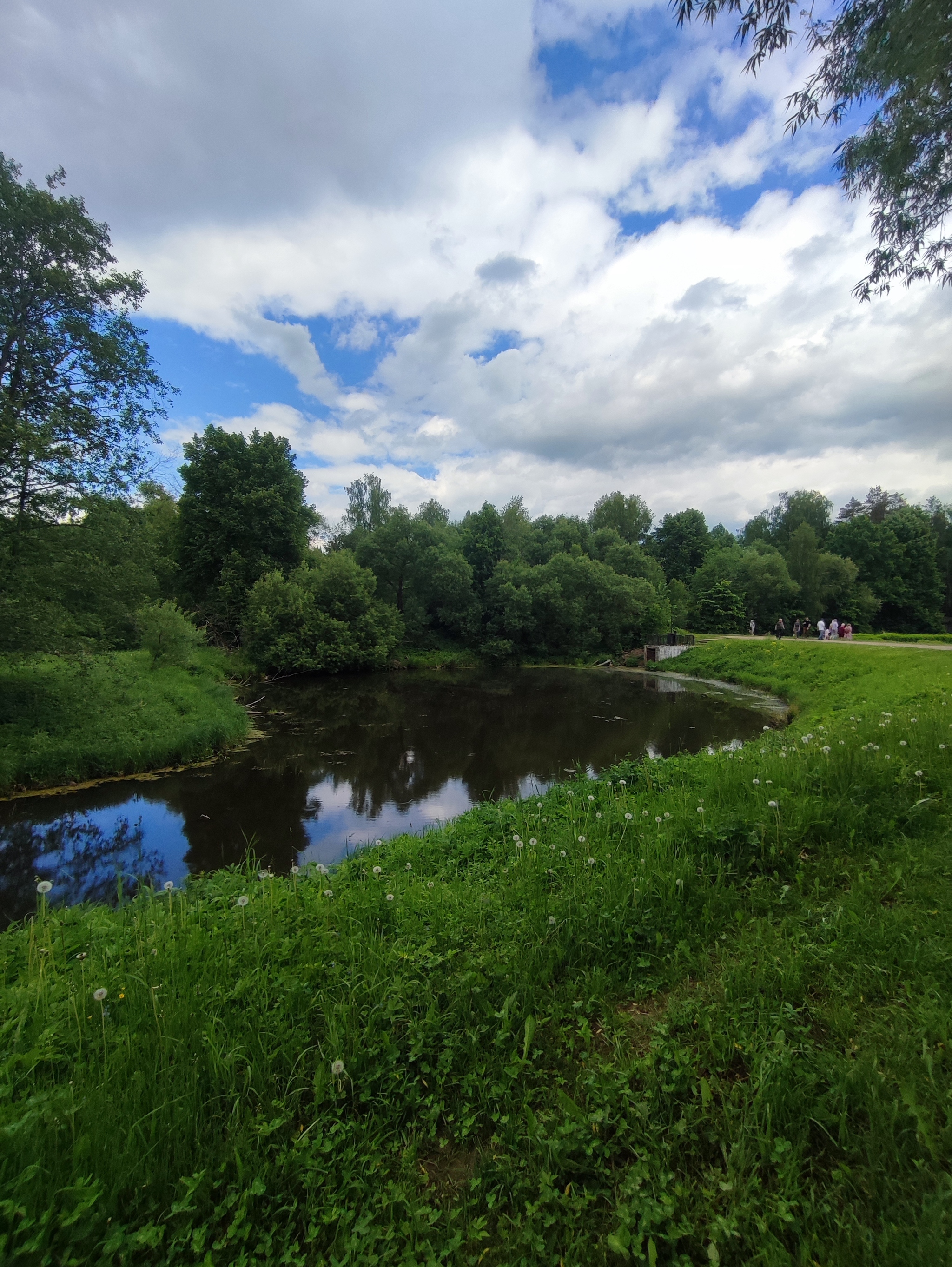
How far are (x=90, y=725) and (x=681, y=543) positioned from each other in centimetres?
6455

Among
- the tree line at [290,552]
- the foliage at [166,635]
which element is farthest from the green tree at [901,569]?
the foliage at [166,635]

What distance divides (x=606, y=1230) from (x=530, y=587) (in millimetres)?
39315

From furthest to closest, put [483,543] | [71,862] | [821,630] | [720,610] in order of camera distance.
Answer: [720,610] < [483,543] < [821,630] < [71,862]

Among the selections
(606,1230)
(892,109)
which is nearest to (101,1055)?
(606,1230)

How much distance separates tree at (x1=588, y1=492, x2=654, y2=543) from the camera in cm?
6488

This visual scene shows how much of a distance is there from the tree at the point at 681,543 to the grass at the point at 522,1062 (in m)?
62.7

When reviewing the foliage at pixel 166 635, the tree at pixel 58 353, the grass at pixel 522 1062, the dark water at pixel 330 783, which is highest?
the tree at pixel 58 353

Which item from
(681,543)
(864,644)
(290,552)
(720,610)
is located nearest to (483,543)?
(290,552)

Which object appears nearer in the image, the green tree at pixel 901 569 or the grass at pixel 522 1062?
the grass at pixel 522 1062

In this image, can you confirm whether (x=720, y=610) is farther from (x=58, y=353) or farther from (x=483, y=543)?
(x=58, y=353)

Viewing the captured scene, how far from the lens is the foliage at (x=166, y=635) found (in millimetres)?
17609

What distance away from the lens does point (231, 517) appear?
3212cm

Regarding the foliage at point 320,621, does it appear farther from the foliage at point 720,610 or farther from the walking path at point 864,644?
the foliage at point 720,610

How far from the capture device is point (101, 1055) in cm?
251
